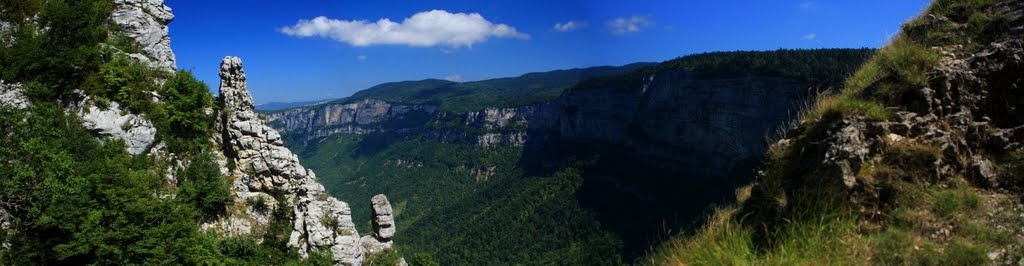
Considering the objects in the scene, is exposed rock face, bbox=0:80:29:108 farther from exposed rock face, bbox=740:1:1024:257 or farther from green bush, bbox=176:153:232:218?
exposed rock face, bbox=740:1:1024:257

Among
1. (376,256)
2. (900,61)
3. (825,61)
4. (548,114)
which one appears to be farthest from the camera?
(548,114)

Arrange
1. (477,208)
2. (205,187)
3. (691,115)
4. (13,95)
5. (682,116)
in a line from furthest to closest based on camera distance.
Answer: (477,208), (682,116), (691,115), (205,187), (13,95)

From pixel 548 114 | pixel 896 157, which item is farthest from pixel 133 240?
pixel 548 114

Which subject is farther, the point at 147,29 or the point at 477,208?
the point at 477,208

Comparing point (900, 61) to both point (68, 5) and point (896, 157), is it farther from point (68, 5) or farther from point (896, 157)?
point (68, 5)

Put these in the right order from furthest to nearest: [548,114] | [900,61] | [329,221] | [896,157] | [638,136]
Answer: [548,114], [638,136], [329,221], [900,61], [896,157]

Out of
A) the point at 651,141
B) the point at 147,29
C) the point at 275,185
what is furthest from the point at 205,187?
the point at 651,141

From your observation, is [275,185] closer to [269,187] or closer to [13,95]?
[269,187]
